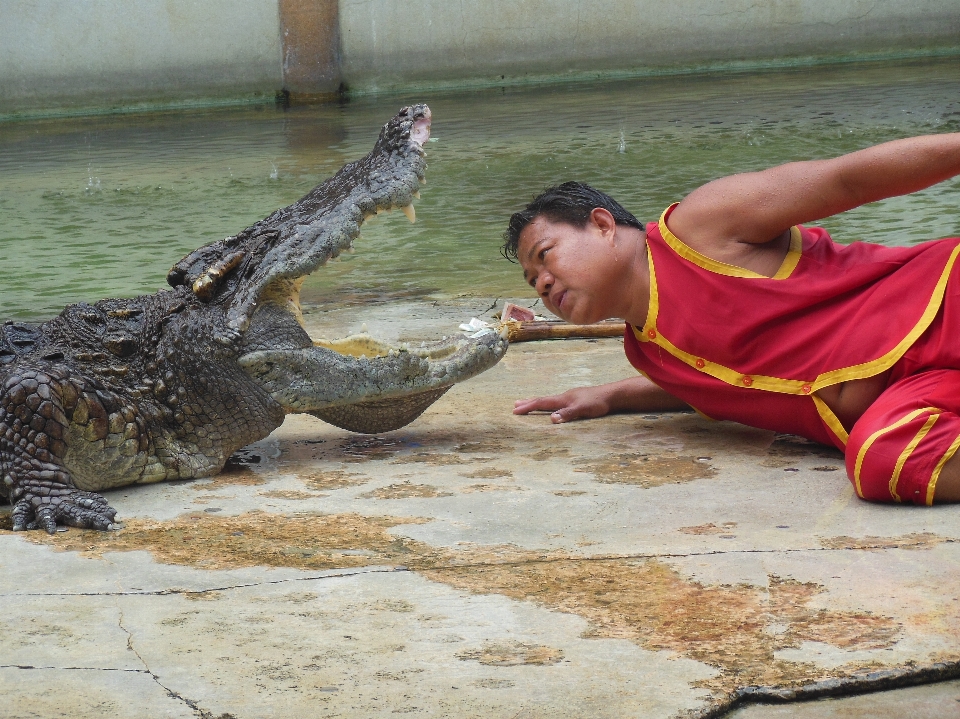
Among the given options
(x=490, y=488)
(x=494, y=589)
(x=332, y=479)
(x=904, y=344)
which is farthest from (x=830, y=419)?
(x=332, y=479)

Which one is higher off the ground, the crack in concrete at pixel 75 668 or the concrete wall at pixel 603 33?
the concrete wall at pixel 603 33

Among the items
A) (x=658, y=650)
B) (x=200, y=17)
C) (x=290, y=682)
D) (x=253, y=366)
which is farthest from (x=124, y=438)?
(x=200, y=17)

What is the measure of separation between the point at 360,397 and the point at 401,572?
40.3 inches

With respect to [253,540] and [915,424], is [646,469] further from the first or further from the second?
[253,540]

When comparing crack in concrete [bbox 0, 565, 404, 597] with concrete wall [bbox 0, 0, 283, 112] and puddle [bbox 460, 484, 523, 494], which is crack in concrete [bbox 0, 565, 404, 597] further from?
concrete wall [bbox 0, 0, 283, 112]

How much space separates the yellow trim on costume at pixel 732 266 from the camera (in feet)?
9.41

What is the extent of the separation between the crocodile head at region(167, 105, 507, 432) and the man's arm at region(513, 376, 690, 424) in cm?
35

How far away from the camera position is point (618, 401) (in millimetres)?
3514

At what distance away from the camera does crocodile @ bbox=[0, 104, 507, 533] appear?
309 centimetres

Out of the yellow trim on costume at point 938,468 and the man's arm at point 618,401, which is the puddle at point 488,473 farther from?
the yellow trim on costume at point 938,468

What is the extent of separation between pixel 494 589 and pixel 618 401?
1.48 m

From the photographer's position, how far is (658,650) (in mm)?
1806

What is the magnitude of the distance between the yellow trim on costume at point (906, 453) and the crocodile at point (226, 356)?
122 cm

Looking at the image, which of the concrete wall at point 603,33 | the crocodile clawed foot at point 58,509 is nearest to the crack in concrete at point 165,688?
the crocodile clawed foot at point 58,509
